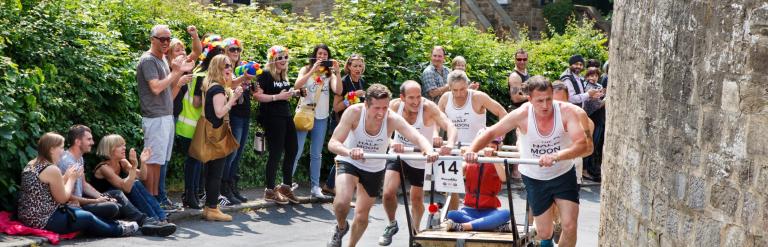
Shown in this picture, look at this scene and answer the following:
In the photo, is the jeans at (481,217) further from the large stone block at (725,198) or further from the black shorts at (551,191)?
the large stone block at (725,198)

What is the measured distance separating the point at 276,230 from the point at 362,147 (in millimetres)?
1876

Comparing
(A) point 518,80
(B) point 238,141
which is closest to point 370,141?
(B) point 238,141

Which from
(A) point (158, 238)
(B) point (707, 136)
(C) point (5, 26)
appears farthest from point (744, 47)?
(C) point (5, 26)

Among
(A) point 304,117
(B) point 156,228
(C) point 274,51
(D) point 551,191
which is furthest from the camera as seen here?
(A) point 304,117

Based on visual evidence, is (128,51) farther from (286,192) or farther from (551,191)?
(551,191)

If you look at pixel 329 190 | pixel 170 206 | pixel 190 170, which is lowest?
pixel 329 190

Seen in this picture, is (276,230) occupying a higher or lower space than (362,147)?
lower

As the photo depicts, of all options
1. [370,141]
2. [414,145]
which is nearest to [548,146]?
[370,141]

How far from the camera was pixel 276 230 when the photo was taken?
13148 millimetres

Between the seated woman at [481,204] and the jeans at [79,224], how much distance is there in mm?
3136

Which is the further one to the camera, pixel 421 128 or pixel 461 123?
pixel 461 123

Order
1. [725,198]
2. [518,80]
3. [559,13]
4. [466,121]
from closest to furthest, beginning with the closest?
1. [725,198]
2. [466,121]
3. [518,80]
4. [559,13]

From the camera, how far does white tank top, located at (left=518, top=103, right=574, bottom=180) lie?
10578 mm

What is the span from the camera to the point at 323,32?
1756 centimetres
